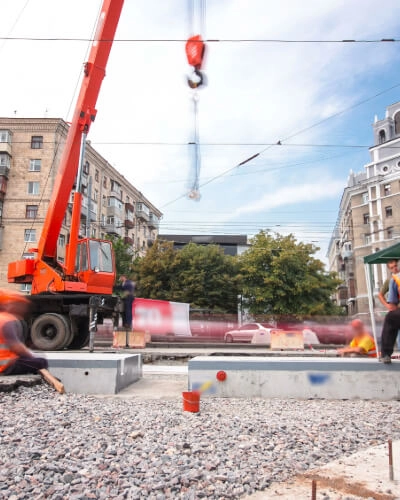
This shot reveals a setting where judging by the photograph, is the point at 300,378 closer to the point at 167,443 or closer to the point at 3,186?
the point at 167,443

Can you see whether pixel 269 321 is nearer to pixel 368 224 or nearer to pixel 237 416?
pixel 237 416

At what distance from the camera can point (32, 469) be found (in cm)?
349

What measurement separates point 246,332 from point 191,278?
10.9 metres

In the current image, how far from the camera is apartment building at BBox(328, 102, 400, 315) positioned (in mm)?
53438

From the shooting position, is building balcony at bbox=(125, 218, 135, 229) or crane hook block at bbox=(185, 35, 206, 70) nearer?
crane hook block at bbox=(185, 35, 206, 70)

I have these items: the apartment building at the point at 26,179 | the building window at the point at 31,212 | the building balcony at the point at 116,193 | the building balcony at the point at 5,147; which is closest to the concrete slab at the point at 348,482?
the apartment building at the point at 26,179

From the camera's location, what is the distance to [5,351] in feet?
22.7

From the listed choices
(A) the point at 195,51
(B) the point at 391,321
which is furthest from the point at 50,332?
(B) the point at 391,321

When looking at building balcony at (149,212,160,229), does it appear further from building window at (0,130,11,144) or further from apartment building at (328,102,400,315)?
apartment building at (328,102,400,315)

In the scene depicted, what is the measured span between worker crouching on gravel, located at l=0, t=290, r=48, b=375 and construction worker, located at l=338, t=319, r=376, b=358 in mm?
5717

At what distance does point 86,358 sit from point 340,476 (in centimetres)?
524

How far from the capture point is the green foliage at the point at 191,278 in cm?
3650

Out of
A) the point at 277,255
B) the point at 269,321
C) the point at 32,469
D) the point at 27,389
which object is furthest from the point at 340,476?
the point at 277,255

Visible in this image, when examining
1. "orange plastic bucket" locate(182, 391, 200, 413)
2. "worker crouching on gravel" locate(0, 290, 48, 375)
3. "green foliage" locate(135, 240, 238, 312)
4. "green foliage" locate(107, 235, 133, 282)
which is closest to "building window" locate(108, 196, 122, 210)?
"green foliage" locate(107, 235, 133, 282)
